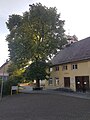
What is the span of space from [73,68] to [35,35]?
415 inches

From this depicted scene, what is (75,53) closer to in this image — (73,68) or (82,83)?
(73,68)

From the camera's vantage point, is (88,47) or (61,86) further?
(61,86)

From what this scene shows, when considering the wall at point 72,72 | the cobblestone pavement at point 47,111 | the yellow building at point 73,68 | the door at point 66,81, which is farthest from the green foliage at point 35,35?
the cobblestone pavement at point 47,111

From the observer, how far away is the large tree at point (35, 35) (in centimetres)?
4500

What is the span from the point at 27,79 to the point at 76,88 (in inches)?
385

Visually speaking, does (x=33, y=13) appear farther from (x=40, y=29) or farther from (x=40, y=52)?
(x=40, y=52)

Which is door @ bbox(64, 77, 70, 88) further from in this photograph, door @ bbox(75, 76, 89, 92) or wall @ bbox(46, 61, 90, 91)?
door @ bbox(75, 76, 89, 92)

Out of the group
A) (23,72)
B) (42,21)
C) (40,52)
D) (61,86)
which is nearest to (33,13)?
(42,21)

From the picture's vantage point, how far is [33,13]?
46.2 metres

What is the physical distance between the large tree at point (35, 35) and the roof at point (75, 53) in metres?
2.07

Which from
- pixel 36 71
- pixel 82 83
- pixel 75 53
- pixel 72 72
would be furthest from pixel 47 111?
pixel 36 71

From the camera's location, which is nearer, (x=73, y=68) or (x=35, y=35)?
(x=73, y=68)

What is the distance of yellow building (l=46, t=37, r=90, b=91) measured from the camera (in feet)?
124

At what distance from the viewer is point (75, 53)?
4306 cm
